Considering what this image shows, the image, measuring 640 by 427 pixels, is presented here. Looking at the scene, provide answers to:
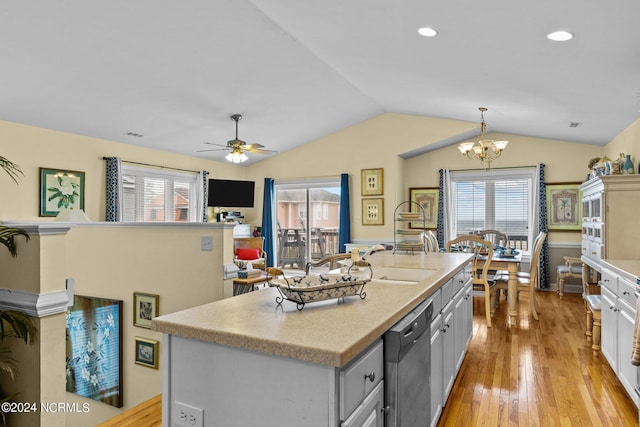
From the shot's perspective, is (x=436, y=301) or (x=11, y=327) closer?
(x=436, y=301)

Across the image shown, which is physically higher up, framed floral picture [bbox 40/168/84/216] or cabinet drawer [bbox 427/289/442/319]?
framed floral picture [bbox 40/168/84/216]

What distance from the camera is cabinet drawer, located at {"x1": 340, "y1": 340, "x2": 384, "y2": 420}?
1150 millimetres

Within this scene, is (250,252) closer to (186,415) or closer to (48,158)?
(48,158)

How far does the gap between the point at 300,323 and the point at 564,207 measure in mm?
6797

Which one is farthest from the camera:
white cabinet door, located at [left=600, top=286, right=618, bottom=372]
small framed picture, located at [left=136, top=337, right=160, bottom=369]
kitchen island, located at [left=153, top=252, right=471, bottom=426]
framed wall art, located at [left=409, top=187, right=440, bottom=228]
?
framed wall art, located at [left=409, top=187, right=440, bottom=228]

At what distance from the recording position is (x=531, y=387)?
294cm

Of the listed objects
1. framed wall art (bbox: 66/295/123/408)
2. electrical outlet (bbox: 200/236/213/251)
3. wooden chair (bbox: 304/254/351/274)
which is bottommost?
framed wall art (bbox: 66/295/123/408)

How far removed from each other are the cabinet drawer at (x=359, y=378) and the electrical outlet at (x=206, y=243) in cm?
239

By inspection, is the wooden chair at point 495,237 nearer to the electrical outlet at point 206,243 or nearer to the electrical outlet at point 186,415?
the electrical outlet at point 206,243

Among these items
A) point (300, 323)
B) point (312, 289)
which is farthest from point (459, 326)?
point (300, 323)

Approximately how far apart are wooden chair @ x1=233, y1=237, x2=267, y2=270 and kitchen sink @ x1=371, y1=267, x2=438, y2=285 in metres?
4.00

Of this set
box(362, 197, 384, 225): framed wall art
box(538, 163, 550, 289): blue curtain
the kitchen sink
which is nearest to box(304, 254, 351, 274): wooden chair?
the kitchen sink

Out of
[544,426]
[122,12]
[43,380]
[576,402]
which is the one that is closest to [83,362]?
[43,380]

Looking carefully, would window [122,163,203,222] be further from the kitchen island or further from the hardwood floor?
the kitchen island
